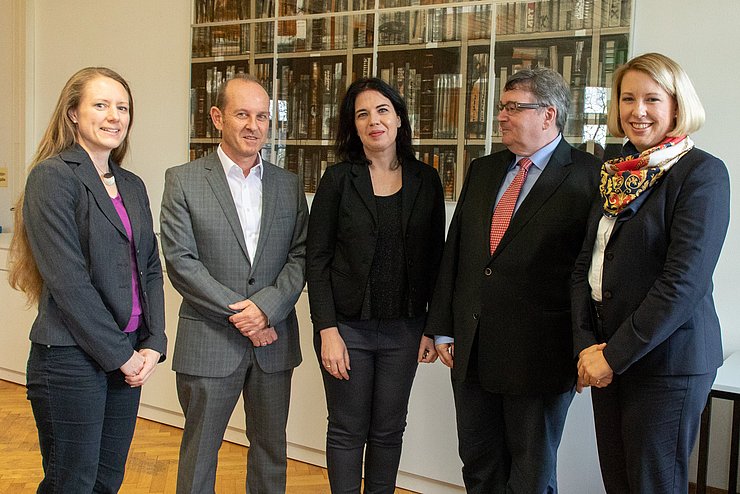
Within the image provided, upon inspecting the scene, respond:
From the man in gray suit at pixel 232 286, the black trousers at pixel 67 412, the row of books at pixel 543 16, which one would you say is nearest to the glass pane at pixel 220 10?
the row of books at pixel 543 16

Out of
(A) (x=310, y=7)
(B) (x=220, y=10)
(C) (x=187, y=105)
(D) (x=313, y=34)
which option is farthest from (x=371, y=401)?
(B) (x=220, y=10)

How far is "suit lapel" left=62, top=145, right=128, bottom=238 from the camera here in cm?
219

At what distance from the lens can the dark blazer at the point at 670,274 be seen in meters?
1.97

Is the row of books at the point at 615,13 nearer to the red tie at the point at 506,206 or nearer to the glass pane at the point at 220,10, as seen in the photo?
the red tie at the point at 506,206

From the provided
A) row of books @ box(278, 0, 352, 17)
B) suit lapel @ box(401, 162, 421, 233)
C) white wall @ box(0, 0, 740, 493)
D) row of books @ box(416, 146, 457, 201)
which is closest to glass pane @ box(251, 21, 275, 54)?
row of books @ box(278, 0, 352, 17)

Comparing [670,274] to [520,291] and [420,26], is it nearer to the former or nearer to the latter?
[520,291]

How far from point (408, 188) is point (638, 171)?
32.0 inches

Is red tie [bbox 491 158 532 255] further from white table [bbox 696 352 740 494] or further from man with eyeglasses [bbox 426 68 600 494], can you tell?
white table [bbox 696 352 740 494]

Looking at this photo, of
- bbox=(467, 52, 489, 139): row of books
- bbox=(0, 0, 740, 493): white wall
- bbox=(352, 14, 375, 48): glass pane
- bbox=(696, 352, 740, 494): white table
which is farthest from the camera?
bbox=(352, 14, 375, 48): glass pane

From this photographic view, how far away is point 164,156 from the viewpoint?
4809mm

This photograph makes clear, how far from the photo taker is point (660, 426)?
2027 millimetres

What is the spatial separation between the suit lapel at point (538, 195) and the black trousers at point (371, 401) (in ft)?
1.70

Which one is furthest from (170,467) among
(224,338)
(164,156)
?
(164,156)

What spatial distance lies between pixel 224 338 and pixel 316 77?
6.65ft
